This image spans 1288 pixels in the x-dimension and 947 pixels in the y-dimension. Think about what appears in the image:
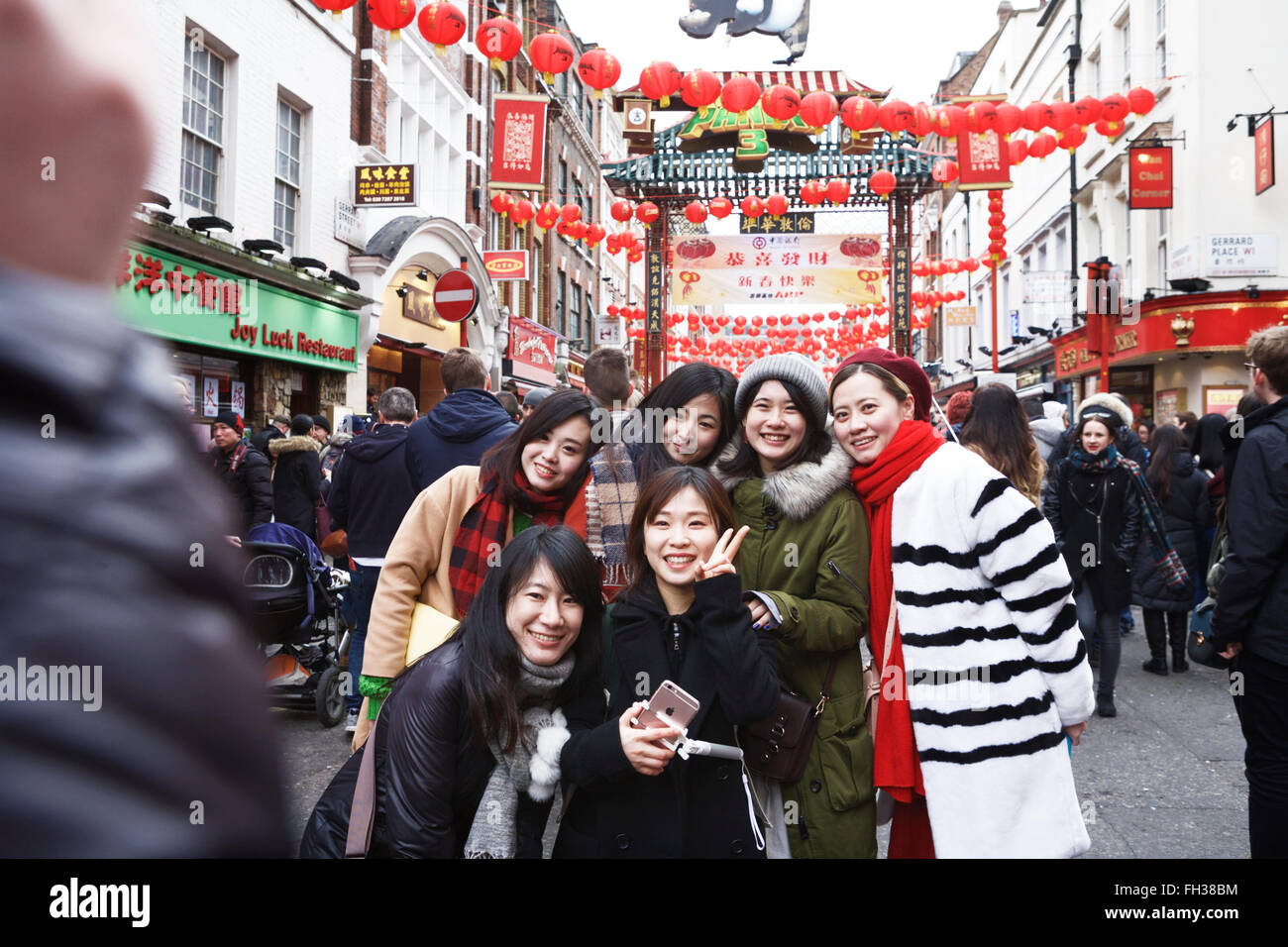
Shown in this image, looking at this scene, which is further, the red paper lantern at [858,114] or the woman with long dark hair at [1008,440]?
the red paper lantern at [858,114]

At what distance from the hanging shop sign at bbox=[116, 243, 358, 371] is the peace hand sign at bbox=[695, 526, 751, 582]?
653 cm

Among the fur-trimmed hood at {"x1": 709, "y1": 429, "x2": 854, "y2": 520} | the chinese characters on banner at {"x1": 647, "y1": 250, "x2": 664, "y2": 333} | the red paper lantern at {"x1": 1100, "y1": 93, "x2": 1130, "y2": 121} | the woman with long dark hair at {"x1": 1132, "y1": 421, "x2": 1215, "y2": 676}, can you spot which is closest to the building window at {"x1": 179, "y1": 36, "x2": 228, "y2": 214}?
the chinese characters on banner at {"x1": 647, "y1": 250, "x2": 664, "y2": 333}

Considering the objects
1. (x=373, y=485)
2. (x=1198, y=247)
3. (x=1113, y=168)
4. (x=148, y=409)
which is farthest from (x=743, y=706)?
(x=1113, y=168)

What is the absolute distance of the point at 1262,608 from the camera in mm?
2908

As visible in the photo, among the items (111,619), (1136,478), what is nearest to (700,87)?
(1136,478)

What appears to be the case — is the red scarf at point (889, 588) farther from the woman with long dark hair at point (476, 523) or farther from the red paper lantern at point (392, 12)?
the red paper lantern at point (392, 12)

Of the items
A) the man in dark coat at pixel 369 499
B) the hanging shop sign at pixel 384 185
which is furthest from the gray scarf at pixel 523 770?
the hanging shop sign at pixel 384 185

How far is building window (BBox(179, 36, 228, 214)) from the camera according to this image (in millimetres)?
9297

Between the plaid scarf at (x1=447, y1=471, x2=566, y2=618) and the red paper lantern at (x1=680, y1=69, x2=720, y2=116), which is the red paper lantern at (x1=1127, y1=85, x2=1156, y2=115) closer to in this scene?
the red paper lantern at (x1=680, y1=69, x2=720, y2=116)

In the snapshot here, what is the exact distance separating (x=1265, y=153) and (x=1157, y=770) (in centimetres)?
1475

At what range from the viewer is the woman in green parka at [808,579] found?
7.95 feet

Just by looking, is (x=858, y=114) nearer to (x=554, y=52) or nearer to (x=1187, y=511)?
(x=554, y=52)

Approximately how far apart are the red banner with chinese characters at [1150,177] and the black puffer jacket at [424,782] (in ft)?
56.8

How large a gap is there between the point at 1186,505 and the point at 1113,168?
1470cm
